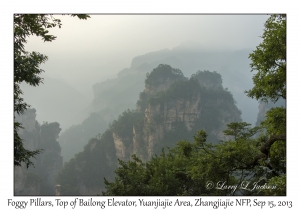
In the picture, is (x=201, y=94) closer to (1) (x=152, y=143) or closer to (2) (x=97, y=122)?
(1) (x=152, y=143)

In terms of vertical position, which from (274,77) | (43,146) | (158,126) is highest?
(274,77)

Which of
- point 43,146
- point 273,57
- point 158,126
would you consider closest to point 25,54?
point 273,57

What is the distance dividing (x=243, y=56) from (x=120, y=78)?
167 ft

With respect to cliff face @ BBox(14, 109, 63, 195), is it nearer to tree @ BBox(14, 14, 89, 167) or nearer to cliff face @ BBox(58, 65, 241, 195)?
cliff face @ BBox(58, 65, 241, 195)

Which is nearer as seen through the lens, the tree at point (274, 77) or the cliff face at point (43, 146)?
the tree at point (274, 77)

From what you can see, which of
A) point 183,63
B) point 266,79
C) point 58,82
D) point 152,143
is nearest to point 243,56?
point 183,63

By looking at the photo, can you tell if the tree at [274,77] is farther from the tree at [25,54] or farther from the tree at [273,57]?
the tree at [25,54]

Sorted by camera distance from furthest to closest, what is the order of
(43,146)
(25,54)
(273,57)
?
(43,146), (25,54), (273,57)

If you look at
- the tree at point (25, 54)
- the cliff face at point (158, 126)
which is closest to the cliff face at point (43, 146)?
the cliff face at point (158, 126)

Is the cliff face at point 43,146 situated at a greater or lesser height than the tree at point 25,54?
lesser

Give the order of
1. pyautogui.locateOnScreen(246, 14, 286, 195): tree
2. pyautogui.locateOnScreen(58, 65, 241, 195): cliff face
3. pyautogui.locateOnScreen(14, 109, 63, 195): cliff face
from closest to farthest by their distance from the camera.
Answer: pyautogui.locateOnScreen(246, 14, 286, 195): tree → pyautogui.locateOnScreen(58, 65, 241, 195): cliff face → pyautogui.locateOnScreen(14, 109, 63, 195): cliff face

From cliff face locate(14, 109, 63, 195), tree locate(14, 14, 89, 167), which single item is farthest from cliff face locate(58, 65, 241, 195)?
tree locate(14, 14, 89, 167)

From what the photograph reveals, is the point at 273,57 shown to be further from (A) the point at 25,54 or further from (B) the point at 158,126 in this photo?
(B) the point at 158,126
